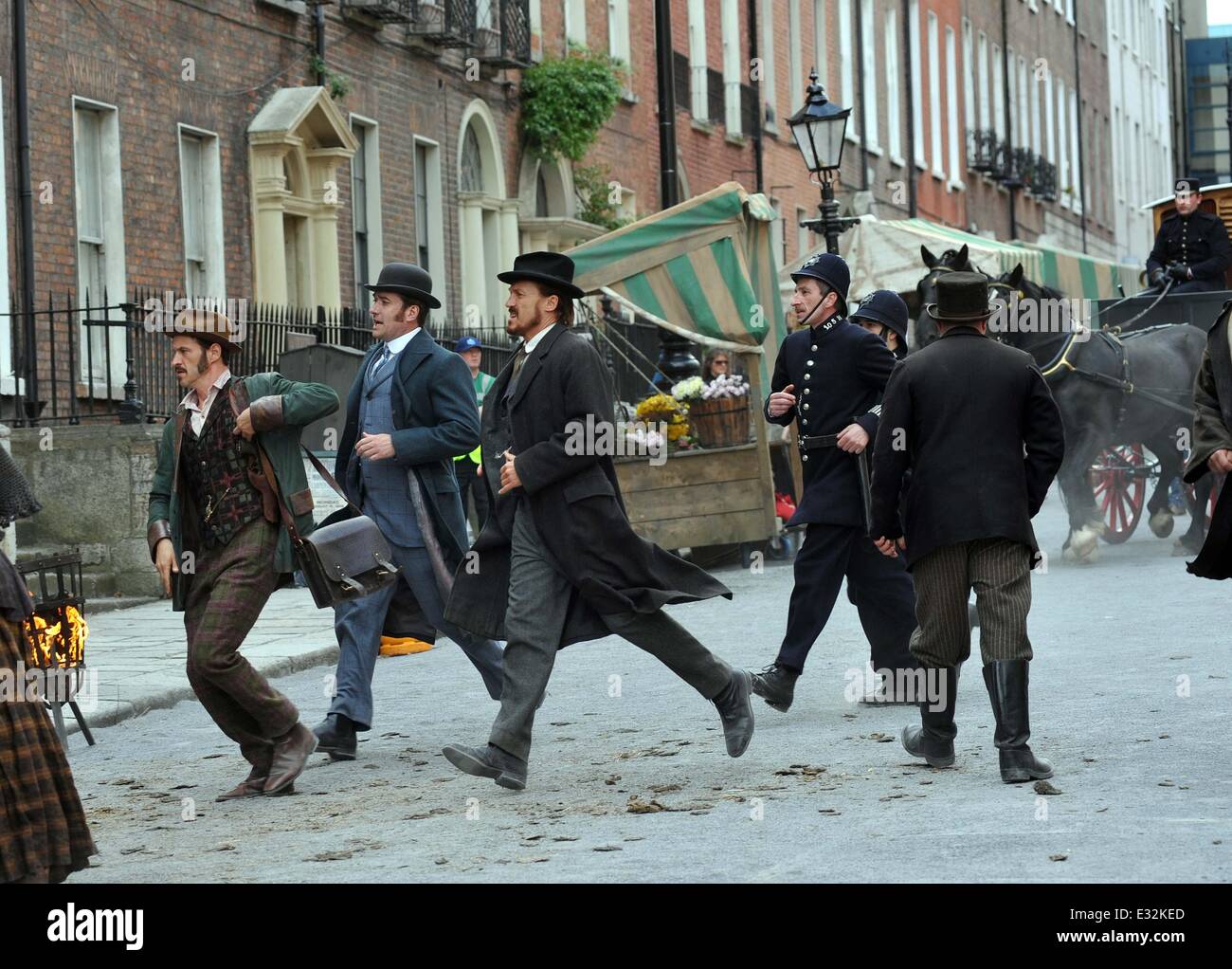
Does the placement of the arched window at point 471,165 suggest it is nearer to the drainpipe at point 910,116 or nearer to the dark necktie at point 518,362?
the dark necktie at point 518,362

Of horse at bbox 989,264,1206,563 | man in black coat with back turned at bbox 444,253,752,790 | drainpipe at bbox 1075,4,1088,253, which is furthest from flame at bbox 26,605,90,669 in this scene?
drainpipe at bbox 1075,4,1088,253

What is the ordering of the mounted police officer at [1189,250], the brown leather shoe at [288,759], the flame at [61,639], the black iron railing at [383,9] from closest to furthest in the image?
the brown leather shoe at [288,759] < the flame at [61,639] < the mounted police officer at [1189,250] < the black iron railing at [383,9]

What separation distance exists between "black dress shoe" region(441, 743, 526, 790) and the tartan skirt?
76.3 inches

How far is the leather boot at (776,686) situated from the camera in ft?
31.4

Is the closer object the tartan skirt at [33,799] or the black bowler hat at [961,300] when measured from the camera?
the tartan skirt at [33,799]

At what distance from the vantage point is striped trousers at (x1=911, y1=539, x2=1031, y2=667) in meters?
7.66

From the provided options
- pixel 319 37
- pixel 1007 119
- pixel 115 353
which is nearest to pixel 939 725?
pixel 115 353

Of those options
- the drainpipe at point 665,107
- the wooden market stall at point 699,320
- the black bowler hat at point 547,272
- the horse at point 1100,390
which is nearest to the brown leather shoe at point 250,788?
the black bowler hat at point 547,272

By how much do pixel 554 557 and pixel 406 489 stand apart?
48.9 inches

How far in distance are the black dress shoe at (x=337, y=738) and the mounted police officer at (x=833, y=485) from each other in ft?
5.80

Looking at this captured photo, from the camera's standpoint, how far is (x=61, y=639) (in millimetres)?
9516

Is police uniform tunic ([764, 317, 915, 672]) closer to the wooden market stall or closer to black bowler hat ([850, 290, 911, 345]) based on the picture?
black bowler hat ([850, 290, 911, 345])

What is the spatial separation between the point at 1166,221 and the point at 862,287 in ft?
18.3

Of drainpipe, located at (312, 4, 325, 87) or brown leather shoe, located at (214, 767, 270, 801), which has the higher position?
drainpipe, located at (312, 4, 325, 87)
